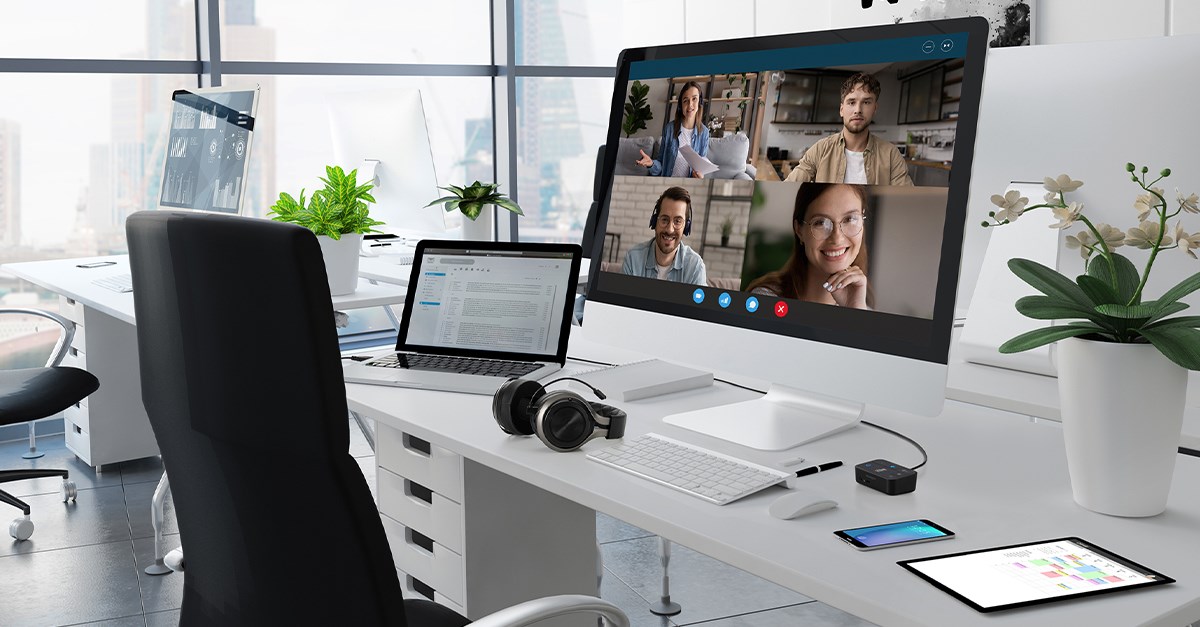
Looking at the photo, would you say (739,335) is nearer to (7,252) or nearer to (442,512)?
(442,512)

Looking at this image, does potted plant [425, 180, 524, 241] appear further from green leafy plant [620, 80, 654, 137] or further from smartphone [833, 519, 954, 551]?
A: smartphone [833, 519, 954, 551]

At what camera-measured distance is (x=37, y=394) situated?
3148 mm

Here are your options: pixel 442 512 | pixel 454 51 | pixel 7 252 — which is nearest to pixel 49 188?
pixel 7 252

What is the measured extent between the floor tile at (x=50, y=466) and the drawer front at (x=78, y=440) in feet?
0.13

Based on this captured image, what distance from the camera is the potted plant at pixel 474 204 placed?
3.65m

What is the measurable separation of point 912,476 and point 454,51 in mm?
4855

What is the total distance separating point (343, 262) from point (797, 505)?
2.14 metres

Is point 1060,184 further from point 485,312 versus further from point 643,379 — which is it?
point 485,312

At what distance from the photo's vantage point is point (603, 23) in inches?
243

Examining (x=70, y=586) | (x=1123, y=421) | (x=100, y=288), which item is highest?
(x=1123, y=421)

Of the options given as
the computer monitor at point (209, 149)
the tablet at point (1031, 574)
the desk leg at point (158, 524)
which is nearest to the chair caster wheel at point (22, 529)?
the desk leg at point (158, 524)

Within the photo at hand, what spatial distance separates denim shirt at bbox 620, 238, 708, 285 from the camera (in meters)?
1.72

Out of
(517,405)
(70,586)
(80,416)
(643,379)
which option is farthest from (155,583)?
(517,405)

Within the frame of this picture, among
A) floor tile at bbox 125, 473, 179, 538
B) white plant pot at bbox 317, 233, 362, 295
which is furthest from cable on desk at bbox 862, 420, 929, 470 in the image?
floor tile at bbox 125, 473, 179, 538
